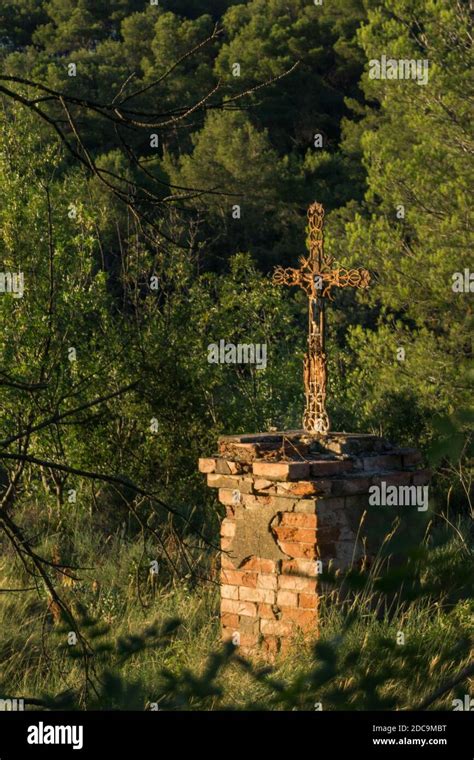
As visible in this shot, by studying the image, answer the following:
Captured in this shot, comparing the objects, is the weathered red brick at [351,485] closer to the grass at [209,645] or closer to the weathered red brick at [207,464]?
the grass at [209,645]

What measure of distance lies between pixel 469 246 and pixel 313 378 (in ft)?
21.6

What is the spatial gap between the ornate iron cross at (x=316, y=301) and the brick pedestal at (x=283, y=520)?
14.9 inches

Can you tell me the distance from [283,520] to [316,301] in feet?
5.63

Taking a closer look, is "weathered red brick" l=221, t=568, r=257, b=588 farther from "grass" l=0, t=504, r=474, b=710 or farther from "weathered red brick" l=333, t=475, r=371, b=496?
"weathered red brick" l=333, t=475, r=371, b=496

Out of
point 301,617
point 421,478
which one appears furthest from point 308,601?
point 421,478

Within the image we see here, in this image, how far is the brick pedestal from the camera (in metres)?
6.33

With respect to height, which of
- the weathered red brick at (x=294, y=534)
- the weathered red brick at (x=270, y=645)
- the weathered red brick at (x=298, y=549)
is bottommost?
the weathered red brick at (x=270, y=645)

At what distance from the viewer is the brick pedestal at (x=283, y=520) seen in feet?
Answer: 20.8

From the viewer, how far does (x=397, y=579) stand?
178 cm

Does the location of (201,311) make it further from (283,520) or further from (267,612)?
(267,612)

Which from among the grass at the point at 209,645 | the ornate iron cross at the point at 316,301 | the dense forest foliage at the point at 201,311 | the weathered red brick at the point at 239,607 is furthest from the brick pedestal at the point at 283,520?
the dense forest foliage at the point at 201,311

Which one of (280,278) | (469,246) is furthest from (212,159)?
(280,278)

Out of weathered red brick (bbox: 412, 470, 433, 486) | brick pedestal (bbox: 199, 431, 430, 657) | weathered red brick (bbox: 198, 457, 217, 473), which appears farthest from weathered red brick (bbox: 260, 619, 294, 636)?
weathered red brick (bbox: 412, 470, 433, 486)
